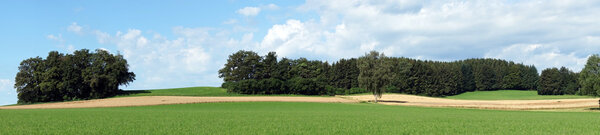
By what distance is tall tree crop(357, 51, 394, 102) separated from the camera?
75312mm

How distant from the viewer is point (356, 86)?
11525cm

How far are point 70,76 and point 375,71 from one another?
5599 cm

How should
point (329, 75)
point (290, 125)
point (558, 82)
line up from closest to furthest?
point (290, 125) < point (329, 75) < point (558, 82)

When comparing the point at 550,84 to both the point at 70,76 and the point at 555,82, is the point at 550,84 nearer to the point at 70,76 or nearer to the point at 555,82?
the point at 555,82

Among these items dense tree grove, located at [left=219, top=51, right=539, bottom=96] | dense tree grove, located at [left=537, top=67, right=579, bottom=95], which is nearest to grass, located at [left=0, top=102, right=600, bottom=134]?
dense tree grove, located at [left=219, top=51, right=539, bottom=96]

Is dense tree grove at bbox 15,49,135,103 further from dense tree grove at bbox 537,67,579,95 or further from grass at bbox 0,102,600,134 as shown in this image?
dense tree grove at bbox 537,67,579,95

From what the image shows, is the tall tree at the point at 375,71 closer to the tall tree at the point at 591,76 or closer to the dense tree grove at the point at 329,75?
the dense tree grove at the point at 329,75

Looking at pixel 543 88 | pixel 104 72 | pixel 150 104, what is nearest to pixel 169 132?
pixel 150 104

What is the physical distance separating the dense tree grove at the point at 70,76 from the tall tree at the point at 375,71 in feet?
150

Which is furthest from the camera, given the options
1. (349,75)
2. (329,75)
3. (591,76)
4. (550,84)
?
(550,84)

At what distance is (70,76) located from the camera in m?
80.9

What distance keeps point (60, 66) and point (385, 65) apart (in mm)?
59863

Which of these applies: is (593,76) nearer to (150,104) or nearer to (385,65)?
→ (385,65)

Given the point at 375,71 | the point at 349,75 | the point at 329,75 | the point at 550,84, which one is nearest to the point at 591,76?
the point at 375,71
